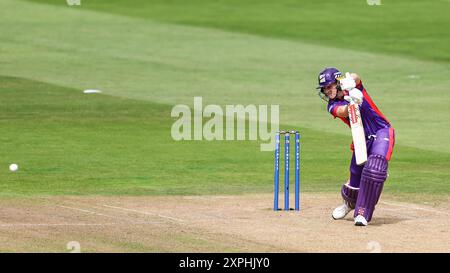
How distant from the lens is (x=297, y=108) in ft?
102

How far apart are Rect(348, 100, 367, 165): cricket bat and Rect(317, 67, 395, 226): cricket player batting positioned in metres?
0.01

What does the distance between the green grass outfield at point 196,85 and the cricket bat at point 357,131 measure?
3.51m

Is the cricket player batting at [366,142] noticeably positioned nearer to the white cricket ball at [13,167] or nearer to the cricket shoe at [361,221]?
the cricket shoe at [361,221]

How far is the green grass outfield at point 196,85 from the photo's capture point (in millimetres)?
22484

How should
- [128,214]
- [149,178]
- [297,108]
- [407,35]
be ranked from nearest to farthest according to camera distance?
[128,214], [149,178], [297,108], [407,35]

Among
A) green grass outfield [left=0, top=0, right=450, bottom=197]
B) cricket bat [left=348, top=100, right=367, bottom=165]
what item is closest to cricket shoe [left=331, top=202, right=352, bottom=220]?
cricket bat [left=348, top=100, right=367, bottom=165]

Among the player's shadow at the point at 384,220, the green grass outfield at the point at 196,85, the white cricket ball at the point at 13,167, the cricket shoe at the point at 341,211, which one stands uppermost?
the cricket shoe at the point at 341,211

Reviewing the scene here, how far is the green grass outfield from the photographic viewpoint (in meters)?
22.5

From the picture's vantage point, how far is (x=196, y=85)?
34.3 meters

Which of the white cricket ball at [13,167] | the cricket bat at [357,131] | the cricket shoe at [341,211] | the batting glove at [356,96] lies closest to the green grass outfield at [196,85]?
the white cricket ball at [13,167]

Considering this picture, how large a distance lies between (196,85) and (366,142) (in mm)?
17267
